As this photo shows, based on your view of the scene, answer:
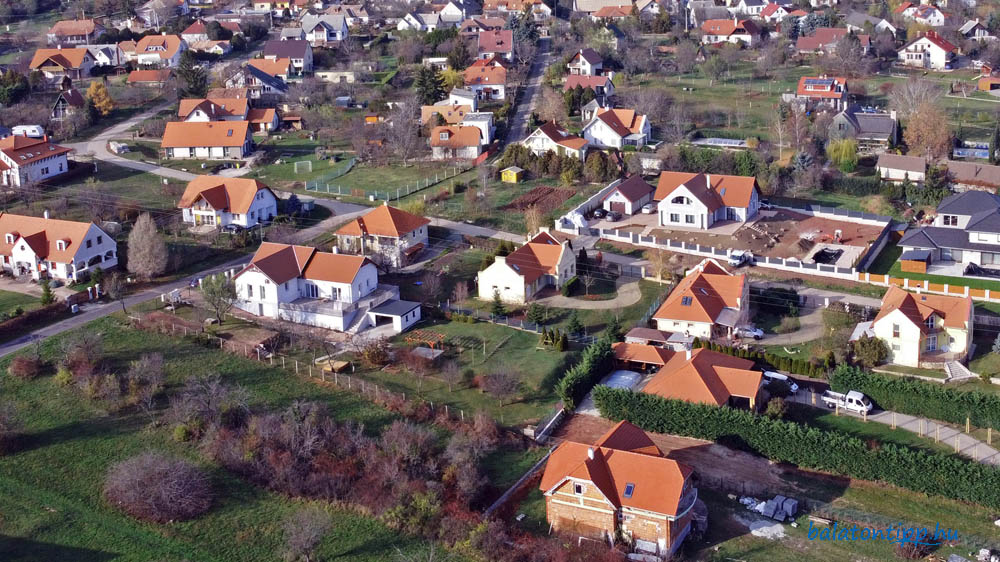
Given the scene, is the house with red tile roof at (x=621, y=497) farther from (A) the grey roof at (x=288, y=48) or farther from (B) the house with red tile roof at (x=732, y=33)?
(B) the house with red tile roof at (x=732, y=33)

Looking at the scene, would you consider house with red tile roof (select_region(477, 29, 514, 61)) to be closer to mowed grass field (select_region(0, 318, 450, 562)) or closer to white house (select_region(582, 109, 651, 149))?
white house (select_region(582, 109, 651, 149))

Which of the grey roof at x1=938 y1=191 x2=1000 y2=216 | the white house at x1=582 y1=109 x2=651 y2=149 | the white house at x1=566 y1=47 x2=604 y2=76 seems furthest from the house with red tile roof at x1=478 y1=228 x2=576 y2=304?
the white house at x1=566 y1=47 x2=604 y2=76

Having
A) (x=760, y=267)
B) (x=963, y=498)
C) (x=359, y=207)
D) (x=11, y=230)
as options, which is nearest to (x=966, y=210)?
(x=760, y=267)

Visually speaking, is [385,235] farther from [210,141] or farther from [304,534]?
[304,534]

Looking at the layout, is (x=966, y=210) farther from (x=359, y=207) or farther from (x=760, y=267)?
(x=359, y=207)

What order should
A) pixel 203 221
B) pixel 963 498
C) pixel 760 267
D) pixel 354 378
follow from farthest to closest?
pixel 203 221, pixel 760 267, pixel 354 378, pixel 963 498

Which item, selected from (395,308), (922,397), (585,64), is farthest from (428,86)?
(922,397)

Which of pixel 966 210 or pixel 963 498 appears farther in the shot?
pixel 966 210
